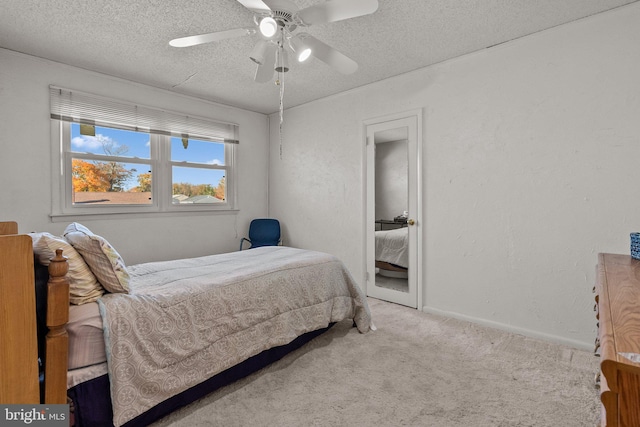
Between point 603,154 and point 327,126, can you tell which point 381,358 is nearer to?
point 603,154

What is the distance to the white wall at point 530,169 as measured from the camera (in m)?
2.34

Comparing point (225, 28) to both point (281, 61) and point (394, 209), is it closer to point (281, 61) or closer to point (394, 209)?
point (281, 61)

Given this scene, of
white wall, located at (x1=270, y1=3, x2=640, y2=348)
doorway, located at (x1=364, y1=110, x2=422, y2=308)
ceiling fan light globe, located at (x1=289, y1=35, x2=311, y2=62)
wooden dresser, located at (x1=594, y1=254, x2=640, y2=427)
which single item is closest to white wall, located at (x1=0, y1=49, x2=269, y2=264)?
doorway, located at (x1=364, y1=110, x2=422, y2=308)

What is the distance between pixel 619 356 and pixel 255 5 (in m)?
2.04

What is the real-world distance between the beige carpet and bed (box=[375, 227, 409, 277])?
99 centimetres

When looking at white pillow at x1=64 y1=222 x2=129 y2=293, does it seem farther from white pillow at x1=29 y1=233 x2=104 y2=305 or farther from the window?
the window

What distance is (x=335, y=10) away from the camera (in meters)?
1.74

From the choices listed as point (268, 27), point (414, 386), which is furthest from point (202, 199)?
point (414, 386)

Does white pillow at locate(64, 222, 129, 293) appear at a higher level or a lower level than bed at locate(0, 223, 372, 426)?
higher

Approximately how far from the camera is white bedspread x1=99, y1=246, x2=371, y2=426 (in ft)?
5.02

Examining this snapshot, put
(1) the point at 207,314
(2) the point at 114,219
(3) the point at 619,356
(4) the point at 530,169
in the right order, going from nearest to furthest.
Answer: (3) the point at 619,356 → (1) the point at 207,314 → (4) the point at 530,169 → (2) the point at 114,219

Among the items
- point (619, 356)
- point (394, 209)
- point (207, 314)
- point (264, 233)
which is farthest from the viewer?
point (264, 233)

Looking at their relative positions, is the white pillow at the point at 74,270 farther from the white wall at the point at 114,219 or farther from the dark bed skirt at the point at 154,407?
the white wall at the point at 114,219

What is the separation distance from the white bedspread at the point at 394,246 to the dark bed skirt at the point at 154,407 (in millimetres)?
1832
